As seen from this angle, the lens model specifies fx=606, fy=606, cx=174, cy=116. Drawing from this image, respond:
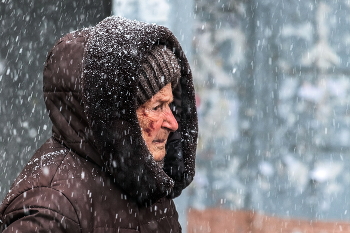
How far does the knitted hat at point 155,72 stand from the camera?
2117 mm

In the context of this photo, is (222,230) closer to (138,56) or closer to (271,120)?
(271,120)

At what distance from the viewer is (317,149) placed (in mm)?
4340

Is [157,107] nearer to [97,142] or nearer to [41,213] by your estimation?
[97,142]

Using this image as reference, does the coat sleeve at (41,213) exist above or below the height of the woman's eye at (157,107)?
below

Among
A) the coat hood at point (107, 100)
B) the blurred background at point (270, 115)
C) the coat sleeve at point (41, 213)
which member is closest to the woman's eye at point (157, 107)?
the coat hood at point (107, 100)

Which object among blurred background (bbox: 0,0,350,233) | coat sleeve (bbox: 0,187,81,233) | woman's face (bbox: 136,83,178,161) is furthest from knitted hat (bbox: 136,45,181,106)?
blurred background (bbox: 0,0,350,233)

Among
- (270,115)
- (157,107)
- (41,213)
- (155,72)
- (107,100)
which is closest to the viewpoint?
→ (41,213)

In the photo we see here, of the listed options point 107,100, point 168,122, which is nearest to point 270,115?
point 168,122

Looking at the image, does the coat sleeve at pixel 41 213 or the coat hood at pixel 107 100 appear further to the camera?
the coat hood at pixel 107 100

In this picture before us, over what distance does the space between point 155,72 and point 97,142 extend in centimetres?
34

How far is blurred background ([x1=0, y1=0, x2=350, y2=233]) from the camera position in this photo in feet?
14.1

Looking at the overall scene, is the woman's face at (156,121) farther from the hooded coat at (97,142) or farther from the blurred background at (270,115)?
the blurred background at (270,115)

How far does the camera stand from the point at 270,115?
4.37 meters

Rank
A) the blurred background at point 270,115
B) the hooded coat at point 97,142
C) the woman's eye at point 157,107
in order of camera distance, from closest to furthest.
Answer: the hooded coat at point 97,142 < the woman's eye at point 157,107 < the blurred background at point 270,115
